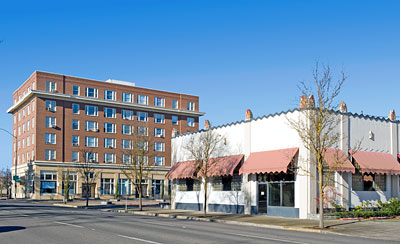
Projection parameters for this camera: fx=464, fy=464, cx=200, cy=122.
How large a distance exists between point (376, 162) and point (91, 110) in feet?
191

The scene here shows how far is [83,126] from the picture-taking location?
77812 millimetres

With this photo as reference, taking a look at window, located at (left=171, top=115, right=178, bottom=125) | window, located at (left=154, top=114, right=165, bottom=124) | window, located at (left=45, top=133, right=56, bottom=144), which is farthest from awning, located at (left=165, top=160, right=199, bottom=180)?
window, located at (left=171, top=115, right=178, bottom=125)

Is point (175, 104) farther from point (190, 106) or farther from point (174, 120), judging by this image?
point (190, 106)

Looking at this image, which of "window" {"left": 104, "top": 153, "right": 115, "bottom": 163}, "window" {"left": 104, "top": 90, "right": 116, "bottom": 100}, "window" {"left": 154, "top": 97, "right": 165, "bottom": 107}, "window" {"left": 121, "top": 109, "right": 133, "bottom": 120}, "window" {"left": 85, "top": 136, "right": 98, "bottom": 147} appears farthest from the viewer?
"window" {"left": 154, "top": 97, "right": 165, "bottom": 107}

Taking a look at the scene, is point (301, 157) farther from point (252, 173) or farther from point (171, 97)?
point (171, 97)

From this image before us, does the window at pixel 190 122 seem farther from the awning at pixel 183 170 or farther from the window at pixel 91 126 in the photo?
the awning at pixel 183 170

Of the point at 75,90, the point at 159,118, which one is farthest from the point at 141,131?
the point at 159,118

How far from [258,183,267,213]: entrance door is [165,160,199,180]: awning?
6.22 metres

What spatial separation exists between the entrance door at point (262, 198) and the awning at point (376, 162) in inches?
242

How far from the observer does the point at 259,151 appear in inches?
1217

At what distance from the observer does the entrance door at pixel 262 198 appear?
101 feet

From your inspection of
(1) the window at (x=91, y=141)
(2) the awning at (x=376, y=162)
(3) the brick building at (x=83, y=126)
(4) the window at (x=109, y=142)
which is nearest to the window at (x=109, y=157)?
(3) the brick building at (x=83, y=126)

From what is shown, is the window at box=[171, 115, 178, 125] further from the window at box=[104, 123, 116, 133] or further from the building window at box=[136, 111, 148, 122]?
the window at box=[104, 123, 116, 133]

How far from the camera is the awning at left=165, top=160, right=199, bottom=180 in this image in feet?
119
